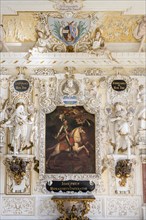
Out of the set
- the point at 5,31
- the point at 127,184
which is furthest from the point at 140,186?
the point at 5,31

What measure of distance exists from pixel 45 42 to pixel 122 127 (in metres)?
4.08

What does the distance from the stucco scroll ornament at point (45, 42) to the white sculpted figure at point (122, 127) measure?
301 centimetres

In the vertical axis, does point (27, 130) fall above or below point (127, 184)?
above

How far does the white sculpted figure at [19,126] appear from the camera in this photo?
10844 millimetres

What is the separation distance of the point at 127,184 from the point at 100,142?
1683mm

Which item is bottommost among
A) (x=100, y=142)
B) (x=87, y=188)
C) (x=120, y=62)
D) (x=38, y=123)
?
(x=87, y=188)

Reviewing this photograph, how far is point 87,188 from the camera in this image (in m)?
10.7

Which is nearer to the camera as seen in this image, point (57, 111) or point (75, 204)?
point (75, 204)

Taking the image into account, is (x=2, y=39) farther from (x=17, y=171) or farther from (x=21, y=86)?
(x=17, y=171)

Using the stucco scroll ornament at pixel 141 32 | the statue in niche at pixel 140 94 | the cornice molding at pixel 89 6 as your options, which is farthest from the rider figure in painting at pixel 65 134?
the cornice molding at pixel 89 6

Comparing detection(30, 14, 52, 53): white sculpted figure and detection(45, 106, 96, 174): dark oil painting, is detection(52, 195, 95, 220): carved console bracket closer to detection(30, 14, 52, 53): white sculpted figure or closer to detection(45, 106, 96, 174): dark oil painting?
detection(45, 106, 96, 174): dark oil painting

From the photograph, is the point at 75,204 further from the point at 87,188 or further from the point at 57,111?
the point at 57,111

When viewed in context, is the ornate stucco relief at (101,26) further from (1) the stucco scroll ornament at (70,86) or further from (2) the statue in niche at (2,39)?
(1) the stucco scroll ornament at (70,86)

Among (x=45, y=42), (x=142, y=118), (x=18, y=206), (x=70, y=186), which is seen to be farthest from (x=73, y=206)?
(x=45, y=42)
